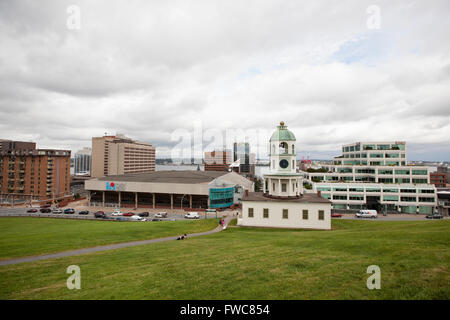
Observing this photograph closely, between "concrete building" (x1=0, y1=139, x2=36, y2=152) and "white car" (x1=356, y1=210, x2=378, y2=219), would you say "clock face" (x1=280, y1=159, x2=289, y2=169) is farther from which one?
"concrete building" (x1=0, y1=139, x2=36, y2=152)

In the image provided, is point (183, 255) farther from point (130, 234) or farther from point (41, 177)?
point (41, 177)

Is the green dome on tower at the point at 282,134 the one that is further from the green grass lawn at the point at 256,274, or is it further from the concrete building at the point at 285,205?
the green grass lawn at the point at 256,274

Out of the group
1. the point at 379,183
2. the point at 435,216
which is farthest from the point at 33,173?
the point at 435,216

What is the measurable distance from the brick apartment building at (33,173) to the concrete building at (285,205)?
92796mm

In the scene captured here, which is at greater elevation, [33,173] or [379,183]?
[33,173]

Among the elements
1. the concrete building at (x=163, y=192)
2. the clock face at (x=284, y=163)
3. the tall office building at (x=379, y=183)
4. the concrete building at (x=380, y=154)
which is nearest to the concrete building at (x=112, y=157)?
the concrete building at (x=163, y=192)

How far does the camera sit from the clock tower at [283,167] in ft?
124

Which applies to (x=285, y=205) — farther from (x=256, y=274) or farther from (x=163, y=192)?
(x=163, y=192)

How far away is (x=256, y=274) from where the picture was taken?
1138cm

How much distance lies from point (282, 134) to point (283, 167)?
5.85m

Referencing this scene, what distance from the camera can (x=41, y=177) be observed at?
3570 inches

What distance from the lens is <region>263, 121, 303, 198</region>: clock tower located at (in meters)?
37.8
